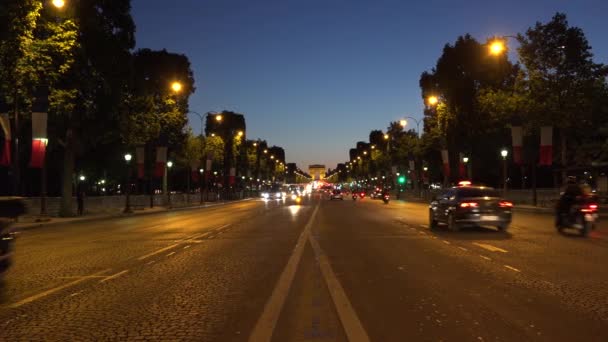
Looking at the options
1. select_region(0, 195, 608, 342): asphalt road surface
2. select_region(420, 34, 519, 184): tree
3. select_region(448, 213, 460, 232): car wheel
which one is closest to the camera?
select_region(0, 195, 608, 342): asphalt road surface

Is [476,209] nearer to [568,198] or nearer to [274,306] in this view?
[568,198]

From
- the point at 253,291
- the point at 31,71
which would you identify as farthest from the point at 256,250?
the point at 31,71

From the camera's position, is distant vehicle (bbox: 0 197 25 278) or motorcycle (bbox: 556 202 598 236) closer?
distant vehicle (bbox: 0 197 25 278)

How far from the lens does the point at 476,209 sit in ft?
71.5

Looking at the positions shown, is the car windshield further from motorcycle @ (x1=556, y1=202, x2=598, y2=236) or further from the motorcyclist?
motorcycle @ (x1=556, y1=202, x2=598, y2=236)

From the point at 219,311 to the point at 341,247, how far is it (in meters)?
9.09

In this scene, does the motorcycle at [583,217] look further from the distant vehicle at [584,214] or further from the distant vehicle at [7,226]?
the distant vehicle at [7,226]

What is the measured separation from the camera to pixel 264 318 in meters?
8.13

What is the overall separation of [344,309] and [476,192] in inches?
586

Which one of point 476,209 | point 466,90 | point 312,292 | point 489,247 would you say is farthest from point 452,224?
point 466,90

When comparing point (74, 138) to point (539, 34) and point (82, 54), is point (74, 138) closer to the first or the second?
point (82, 54)

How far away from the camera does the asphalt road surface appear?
750 centimetres

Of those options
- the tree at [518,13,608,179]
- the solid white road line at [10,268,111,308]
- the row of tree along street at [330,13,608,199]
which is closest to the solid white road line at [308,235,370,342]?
the solid white road line at [10,268,111,308]

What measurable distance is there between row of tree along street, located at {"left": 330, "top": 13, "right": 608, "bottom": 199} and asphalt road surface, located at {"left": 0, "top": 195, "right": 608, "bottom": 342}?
991 inches
